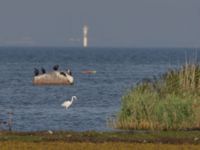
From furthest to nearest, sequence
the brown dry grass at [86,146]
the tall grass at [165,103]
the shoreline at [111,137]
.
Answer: the tall grass at [165,103] → the shoreline at [111,137] → the brown dry grass at [86,146]

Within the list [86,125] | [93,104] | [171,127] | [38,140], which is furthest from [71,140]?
[93,104]

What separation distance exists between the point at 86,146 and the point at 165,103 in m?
10.1

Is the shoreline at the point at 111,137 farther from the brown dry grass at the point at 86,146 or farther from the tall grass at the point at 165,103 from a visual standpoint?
the tall grass at the point at 165,103

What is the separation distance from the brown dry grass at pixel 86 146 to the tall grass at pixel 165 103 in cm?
819

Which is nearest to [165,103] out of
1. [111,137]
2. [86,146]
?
[111,137]

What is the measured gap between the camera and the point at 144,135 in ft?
113

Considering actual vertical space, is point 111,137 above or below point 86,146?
below

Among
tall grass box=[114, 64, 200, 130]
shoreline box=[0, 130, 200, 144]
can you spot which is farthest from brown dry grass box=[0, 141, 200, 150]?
tall grass box=[114, 64, 200, 130]

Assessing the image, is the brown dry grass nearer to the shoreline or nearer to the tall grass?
the shoreline

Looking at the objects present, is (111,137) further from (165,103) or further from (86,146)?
(165,103)

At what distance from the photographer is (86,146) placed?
1198 inches

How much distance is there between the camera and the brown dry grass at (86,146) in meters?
29.7

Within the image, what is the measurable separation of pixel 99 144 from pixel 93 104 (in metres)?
33.0

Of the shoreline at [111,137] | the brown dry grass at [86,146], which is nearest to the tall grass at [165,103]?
the shoreline at [111,137]
